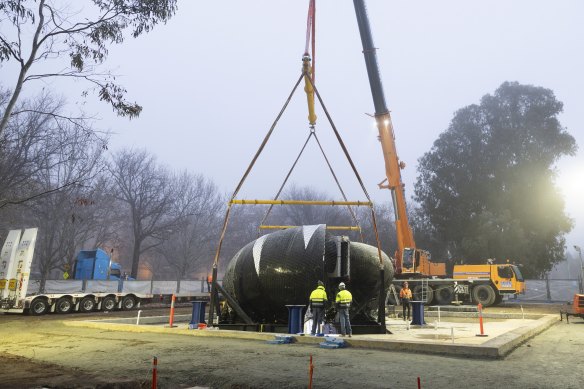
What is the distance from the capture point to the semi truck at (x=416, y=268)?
2483 centimetres

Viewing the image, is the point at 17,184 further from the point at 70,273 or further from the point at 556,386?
the point at 556,386

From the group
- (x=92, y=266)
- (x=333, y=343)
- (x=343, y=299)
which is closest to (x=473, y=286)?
(x=343, y=299)

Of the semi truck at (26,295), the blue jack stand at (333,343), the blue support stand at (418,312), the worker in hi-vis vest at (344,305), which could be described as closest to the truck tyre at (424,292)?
the blue support stand at (418,312)

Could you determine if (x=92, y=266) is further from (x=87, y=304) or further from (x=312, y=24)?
(x=312, y=24)

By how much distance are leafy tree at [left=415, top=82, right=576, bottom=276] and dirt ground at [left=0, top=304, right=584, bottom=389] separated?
29.4 m

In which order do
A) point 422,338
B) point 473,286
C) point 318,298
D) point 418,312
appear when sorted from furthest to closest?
1. point 473,286
2. point 418,312
3. point 422,338
4. point 318,298

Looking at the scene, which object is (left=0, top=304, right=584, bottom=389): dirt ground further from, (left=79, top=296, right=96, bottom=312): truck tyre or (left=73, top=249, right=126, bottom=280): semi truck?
(left=73, top=249, right=126, bottom=280): semi truck

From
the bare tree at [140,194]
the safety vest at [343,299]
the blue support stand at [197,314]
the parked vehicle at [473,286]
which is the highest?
the bare tree at [140,194]

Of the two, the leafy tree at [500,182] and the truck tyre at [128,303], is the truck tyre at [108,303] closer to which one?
the truck tyre at [128,303]

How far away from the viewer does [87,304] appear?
24.8 metres

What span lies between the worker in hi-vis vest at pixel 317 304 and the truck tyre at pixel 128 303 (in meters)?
17.8

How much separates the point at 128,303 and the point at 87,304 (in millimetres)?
2794

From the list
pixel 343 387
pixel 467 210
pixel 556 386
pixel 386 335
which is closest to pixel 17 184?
pixel 386 335

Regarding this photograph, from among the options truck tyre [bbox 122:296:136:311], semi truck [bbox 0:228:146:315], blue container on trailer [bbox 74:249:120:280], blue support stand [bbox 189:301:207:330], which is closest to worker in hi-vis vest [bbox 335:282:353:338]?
blue support stand [bbox 189:301:207:330]
